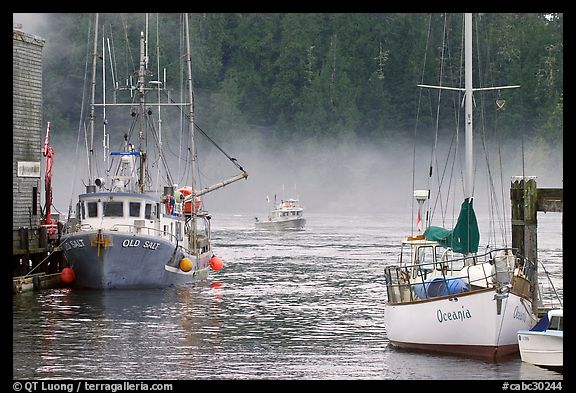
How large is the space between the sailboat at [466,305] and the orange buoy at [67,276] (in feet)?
55.6

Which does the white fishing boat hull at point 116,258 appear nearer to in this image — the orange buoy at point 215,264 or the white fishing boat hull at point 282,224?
the orange buoy at point 215,264

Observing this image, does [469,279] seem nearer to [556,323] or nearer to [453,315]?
[453,315]

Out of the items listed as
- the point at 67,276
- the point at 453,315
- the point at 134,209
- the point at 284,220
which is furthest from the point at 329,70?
the point at 453,315

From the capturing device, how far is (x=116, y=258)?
40.7m

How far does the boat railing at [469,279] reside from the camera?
24875 millimetres

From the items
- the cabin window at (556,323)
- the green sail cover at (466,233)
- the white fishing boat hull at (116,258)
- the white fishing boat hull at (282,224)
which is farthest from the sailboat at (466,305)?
the white fishing boat hull at (282,224)

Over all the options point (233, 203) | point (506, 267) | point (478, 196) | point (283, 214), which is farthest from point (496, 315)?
point (233, 203)

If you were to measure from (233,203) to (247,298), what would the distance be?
111 m

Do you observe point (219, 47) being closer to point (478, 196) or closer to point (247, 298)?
point (478, 196)

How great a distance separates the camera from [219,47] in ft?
521

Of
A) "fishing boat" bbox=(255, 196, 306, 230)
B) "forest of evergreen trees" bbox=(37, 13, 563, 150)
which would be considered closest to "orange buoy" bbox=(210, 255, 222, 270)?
"fishing boat" bbox=(255, 196, 306, 230)

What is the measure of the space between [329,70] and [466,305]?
13128 centimetres

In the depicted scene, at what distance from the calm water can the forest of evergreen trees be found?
296ft

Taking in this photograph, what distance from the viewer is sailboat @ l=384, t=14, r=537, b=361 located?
24.8 m
